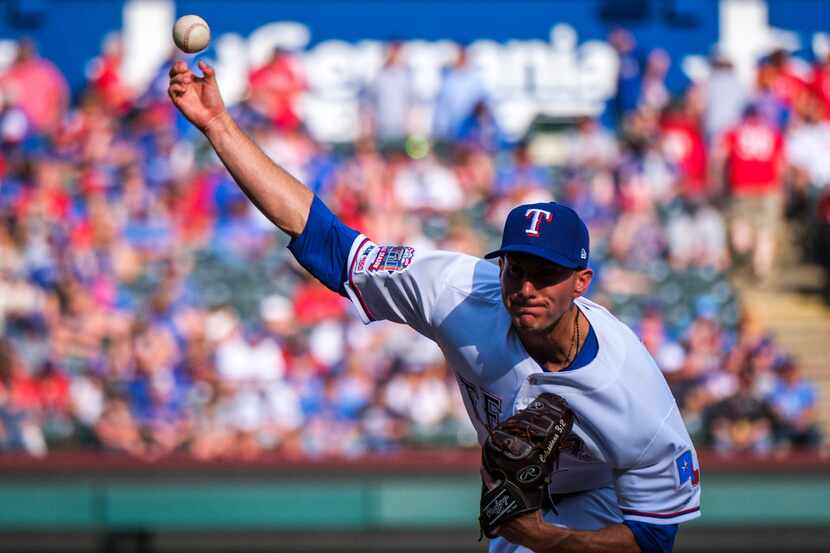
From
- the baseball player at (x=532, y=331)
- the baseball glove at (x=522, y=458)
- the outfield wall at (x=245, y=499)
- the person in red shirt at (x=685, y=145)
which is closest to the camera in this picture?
the baseball glove at (x=522, y=458)

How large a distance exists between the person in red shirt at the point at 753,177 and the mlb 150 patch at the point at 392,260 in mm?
8582

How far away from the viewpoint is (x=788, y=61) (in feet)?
42.1

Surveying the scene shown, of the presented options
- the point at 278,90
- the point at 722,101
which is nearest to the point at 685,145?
the point at 722,101

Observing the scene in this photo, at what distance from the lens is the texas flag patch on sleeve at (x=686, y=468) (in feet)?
11.1

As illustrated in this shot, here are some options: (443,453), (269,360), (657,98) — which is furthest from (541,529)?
(657,98)

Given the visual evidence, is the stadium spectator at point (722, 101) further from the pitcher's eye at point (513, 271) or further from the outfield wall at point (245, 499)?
the pitcher's eye at point (513, 271)

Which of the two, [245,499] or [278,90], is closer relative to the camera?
[245,499]

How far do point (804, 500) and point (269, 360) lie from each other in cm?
406

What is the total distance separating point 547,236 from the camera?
3201 mm

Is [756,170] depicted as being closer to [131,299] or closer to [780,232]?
[780,232]

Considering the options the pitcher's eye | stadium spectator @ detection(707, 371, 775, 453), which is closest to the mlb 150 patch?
the pitcher's eye

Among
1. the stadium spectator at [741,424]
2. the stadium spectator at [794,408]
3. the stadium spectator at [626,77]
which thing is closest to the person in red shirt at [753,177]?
the stadium spectator at [626,77]

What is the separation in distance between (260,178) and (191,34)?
461 millimetres

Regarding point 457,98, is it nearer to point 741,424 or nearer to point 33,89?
point 33,89
